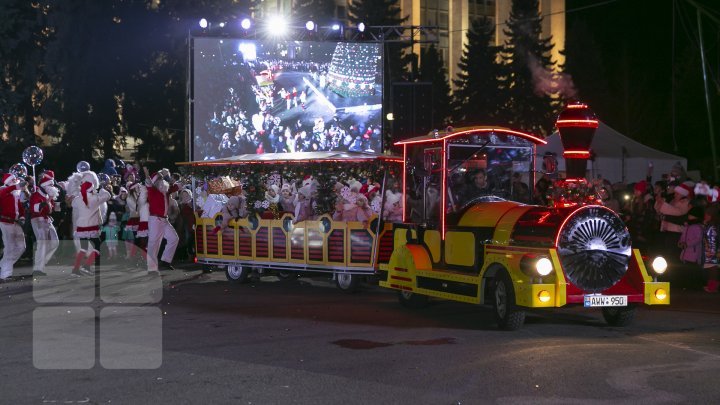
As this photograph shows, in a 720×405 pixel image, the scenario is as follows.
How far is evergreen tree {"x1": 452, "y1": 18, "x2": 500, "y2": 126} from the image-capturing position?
221ft

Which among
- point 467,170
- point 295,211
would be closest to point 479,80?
point 295,211

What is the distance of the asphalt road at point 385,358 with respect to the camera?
853cm

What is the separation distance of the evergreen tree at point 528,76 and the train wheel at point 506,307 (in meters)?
55.8

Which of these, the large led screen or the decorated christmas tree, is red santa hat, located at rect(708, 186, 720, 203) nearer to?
the large led screen

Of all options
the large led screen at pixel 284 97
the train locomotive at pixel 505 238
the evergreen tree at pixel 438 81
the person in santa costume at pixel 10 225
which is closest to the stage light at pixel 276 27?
the large led screen at pixel 284 97

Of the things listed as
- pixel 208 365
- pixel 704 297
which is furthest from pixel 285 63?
pixel 208 365

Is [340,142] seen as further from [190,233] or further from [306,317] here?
[306,317]

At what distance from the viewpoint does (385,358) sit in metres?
10.3

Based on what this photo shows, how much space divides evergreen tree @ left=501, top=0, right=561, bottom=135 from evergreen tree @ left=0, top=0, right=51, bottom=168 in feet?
121

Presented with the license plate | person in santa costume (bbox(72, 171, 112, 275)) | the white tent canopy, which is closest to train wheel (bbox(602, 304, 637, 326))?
the license plate

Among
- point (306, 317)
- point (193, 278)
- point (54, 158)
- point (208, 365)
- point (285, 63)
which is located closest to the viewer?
point (208, 365)

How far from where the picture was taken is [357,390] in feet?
28.6

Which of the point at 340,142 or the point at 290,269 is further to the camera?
the point at 340,142

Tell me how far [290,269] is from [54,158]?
21.4 metres
